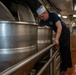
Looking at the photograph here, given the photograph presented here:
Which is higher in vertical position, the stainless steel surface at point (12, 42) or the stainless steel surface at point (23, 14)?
the stainless steel surface at point (23, 14)

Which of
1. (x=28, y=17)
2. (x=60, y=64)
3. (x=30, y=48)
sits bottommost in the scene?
(x=60, y=64)

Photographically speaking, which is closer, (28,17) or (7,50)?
(7,50)

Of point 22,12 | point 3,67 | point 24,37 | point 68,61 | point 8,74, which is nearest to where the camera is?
point 8,74

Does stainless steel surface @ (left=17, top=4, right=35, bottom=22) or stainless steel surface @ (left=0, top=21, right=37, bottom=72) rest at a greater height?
stainless steel surface @ (left=17, top=4, right=35, bottom=22)

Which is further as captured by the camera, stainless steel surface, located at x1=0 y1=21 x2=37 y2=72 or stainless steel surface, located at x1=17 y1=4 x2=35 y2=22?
stainless steel surface, located at x1=17 y1=4 x2=35 y2=22

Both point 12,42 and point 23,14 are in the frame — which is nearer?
point 12,42

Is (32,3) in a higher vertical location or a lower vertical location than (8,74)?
higher

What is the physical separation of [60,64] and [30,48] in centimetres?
190

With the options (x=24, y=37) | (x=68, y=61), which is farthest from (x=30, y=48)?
(x=68, y=61)

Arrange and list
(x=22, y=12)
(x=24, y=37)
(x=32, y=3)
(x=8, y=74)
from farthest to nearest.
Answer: (x=32, y=3)
(x=22, y=12)
(x=24, y=37)
(x=8, y=74)

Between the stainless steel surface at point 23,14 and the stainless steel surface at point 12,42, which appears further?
the stainless steel surface at point 23,14

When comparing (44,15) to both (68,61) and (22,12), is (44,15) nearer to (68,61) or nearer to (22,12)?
(22,12)

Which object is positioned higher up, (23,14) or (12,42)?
(23,14)

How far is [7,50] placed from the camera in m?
1.16
